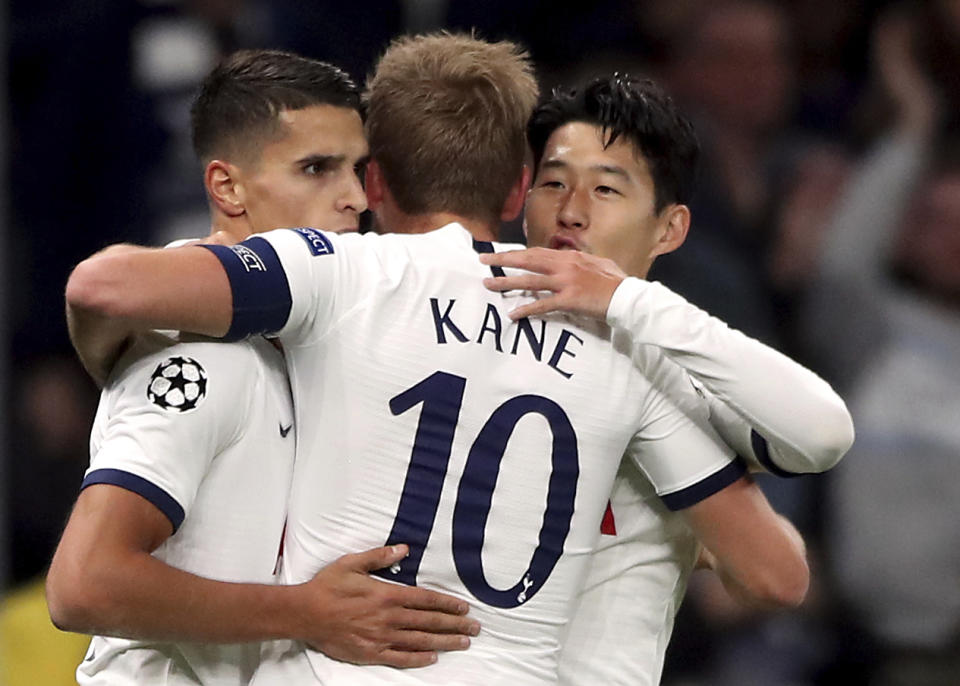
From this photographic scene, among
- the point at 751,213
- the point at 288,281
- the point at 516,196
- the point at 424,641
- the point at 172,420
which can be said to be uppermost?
Result: the point at 751,213

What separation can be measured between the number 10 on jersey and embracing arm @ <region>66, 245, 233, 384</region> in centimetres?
35

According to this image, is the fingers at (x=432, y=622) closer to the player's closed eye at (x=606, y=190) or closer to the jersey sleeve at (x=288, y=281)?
the jersey sleeve at (x=288, y=281)

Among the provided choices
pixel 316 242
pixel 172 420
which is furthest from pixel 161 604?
pixel 316 242

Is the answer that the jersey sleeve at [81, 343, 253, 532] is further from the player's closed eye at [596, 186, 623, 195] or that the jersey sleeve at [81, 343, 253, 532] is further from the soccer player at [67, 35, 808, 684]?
the player's closed eye at [596, 186, 623, 195]

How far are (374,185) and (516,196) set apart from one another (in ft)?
0.89

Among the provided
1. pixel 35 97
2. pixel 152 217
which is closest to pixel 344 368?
pixel 152 217

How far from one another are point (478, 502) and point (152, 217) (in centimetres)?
433

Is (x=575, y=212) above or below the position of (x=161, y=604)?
above

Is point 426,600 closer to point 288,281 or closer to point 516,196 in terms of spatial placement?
point 288,281

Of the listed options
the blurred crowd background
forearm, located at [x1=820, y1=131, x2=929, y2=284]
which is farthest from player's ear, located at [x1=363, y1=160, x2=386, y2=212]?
forearm, located at [x1=820, y1=131, x2=929, y2=284]

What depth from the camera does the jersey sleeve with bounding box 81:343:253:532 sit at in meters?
2.41

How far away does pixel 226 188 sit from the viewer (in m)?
2.87

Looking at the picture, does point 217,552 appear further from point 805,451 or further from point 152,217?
point 152,217

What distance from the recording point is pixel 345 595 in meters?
2.48
